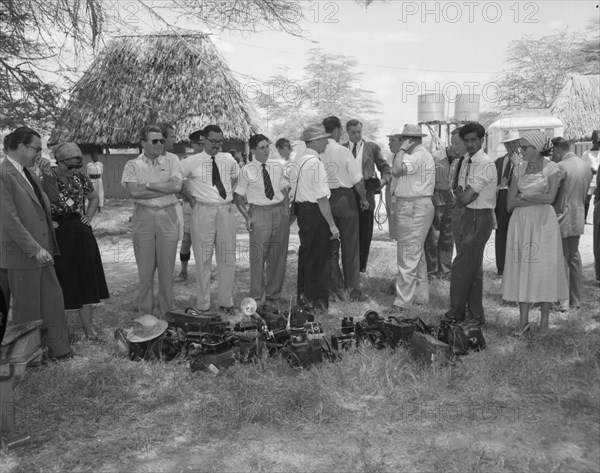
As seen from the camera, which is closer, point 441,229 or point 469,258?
point 469,258

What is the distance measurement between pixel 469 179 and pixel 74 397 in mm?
3915

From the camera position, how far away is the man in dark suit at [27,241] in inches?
181

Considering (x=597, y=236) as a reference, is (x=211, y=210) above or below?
above

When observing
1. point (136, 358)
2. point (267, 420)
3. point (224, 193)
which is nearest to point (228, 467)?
point (267, 420)

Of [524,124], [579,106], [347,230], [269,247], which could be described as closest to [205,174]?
[269,247]

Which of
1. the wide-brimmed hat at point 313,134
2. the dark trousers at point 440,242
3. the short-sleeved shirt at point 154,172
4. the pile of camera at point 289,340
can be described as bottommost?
the pile of camera at point 289,340

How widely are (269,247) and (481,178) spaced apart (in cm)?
257

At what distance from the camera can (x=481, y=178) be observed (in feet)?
18.2

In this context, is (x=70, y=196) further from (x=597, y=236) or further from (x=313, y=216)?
(x=597, y=236)

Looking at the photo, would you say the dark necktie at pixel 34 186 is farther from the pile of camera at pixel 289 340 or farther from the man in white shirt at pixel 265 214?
the man in white shirt at pixel 265 214

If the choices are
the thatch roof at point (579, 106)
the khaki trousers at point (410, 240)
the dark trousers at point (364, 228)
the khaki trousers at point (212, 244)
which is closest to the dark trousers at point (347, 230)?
the khaki trousers at point (410, 240)

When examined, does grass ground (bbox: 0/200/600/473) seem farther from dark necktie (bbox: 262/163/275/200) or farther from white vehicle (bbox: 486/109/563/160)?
white vehicle (bbox: 486/109/563/160)

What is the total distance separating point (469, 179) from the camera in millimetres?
5648

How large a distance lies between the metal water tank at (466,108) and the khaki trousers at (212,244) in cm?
1493
